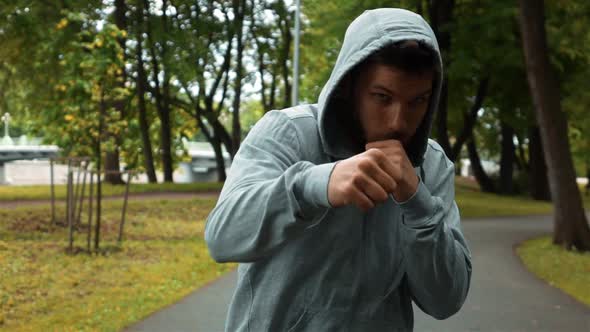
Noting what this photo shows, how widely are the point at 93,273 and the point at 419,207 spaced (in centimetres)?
1055

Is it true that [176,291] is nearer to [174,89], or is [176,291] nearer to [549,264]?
[549,264]

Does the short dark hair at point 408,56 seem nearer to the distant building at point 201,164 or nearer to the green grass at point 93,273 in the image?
the green grass at point 93,273

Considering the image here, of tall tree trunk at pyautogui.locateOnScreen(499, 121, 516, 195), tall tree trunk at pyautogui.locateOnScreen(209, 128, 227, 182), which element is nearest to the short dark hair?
tall tree trunk at pyautogui.locateOnScreen(209, 128, 227, 182)

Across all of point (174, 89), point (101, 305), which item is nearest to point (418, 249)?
point (101, 305)

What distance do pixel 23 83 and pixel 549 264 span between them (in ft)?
79.4

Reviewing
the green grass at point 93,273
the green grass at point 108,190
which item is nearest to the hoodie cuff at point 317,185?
the green grass at point 93,273

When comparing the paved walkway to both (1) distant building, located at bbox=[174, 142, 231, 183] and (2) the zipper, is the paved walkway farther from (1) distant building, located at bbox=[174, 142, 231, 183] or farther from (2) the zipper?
(1) distant building, located at bbox=[174, 142, 231, 183]

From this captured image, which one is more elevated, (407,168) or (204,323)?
(407,168)

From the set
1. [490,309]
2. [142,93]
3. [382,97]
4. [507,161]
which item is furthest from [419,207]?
[507,161]

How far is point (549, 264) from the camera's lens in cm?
1419

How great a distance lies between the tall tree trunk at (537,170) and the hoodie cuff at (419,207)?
37.2 m

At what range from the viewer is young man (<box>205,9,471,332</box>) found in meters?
1.65

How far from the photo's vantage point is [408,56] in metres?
1.71

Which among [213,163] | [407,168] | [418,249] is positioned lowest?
[213,163]
